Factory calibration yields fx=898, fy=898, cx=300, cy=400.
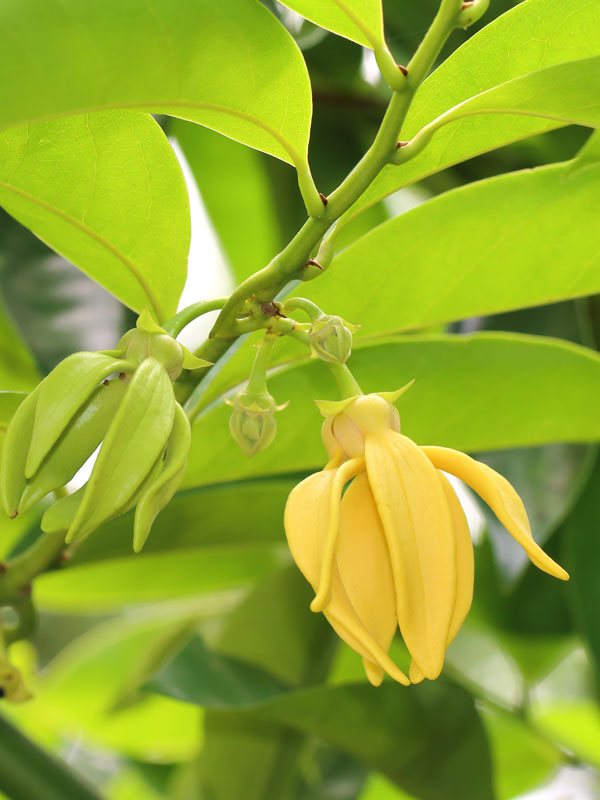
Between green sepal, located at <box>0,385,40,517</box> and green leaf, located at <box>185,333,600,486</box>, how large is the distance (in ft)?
0.76

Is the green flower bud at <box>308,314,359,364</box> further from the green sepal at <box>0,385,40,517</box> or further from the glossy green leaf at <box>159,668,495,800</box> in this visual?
the glossy green leaf at <box>159,668,495,800</box>

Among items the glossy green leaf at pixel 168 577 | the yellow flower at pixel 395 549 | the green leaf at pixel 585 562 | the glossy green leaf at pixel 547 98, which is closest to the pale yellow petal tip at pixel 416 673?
the yellow flower at pixel 395 549

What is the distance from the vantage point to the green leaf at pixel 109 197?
0.49 metres

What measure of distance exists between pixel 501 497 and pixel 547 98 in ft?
0.66

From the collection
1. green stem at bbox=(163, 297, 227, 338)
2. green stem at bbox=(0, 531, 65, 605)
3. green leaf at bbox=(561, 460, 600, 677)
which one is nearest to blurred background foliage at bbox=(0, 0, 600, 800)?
green leaf at bbox=(561, 460, 600, 677)

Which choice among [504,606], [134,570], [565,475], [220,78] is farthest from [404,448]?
[134,570]

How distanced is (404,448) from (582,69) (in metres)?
0.20

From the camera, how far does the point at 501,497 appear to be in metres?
0.39

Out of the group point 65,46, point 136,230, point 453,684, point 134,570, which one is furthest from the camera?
point 134,570

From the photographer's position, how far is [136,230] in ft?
1.76

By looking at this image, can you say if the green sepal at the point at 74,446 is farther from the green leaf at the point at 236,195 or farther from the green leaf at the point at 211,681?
the green leaf at the point at 236,195

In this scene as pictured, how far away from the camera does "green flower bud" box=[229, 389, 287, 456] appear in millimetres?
460

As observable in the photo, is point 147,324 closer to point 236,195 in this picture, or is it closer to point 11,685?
point 11,685

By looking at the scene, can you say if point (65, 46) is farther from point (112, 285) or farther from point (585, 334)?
point (585, 334)
